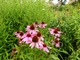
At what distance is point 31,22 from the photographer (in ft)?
11.7

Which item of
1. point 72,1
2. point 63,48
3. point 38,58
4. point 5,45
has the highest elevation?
point 72,1

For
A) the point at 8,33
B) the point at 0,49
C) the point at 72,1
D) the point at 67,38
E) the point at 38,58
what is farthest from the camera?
the point at 72,1

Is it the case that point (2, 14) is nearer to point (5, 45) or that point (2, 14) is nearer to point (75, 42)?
point (5, 45)

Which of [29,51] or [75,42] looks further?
[75,42]

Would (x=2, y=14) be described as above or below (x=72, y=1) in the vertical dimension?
below

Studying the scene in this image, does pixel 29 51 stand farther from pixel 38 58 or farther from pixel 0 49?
pixel 0 49

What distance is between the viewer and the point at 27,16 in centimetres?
356

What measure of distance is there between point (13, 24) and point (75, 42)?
969 mm

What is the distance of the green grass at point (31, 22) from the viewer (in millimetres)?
3168

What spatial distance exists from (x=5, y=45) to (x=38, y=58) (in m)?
0.57

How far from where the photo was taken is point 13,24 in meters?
3.58

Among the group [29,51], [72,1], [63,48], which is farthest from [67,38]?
[72,1]

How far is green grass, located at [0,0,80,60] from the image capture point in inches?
125

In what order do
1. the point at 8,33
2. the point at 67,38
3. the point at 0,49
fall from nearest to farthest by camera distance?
1. the point at 0,49
2. the point at 8,33
3. the point at 67,38
